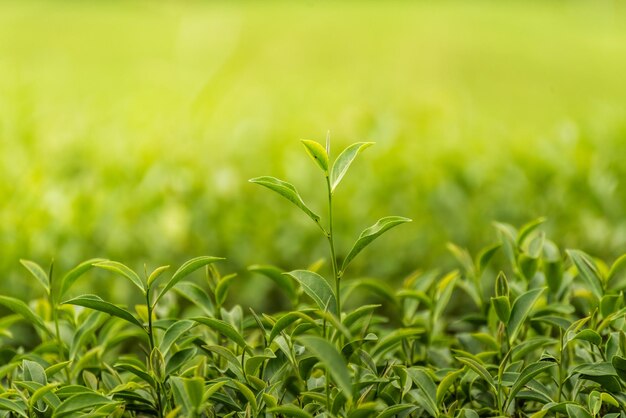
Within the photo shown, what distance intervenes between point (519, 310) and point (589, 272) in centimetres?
18

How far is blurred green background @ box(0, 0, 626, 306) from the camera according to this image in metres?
2.85

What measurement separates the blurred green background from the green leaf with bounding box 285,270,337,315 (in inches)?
64.6

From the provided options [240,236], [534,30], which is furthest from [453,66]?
[240,236]

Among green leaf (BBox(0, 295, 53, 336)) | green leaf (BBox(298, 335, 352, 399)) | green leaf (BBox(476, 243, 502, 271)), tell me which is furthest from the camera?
green leaf (BBox(476, 243, 502, 271))

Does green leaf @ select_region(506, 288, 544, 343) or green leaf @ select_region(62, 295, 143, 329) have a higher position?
green leaf @ select_region(62, 295, 143, 329)

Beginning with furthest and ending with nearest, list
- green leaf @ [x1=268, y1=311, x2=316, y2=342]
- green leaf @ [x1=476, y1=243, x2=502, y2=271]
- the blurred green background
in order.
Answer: the blurred green background, green leaf @ [x1=476, y1=243, x2=502, y2=271], green leaf @ [x1=268, y1=311, x2=316, y2=342]

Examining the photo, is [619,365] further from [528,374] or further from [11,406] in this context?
[11,406]

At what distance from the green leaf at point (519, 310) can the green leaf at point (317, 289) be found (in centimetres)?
27

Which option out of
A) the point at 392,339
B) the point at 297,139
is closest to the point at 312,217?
the point at 392,339

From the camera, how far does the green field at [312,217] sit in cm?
111

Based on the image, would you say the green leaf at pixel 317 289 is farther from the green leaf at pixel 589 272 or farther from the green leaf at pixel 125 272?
the green leaf at pixel 589 272

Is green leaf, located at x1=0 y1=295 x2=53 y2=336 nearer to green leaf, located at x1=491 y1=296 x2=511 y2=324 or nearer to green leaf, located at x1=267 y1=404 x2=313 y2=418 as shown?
green leaf, located at x1=267 y1=404 x2=313 y2=418

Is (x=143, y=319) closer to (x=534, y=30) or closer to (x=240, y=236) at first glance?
(x=240, y=236)

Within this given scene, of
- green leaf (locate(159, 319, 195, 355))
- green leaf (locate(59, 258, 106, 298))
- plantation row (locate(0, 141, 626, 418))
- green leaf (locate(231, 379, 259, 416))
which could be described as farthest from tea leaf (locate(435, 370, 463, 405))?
green leaf (locate(59, 258, 106, 298))
